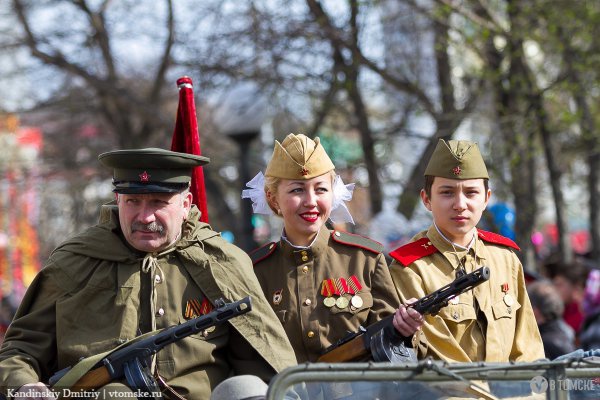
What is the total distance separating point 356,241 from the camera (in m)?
5.44

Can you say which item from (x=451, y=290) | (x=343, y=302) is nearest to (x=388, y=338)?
(x=451, y=290)

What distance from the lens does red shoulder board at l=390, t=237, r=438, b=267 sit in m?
5.38

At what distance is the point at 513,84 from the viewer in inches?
422

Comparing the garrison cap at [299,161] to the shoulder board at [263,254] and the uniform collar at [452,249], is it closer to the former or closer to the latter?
the shoulder board at [263,254]

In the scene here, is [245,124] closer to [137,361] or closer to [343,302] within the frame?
[343,302]

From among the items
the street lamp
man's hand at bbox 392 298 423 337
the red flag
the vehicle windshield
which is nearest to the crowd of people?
man's hand at bbox 392 298 423 337

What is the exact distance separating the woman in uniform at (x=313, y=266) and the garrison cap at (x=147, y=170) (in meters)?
0.59

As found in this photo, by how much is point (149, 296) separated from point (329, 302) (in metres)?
0.89

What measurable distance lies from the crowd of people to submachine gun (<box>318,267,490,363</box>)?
0.08m

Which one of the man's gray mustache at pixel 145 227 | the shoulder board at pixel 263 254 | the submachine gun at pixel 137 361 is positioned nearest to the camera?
the submachine gun at pixel 137 361

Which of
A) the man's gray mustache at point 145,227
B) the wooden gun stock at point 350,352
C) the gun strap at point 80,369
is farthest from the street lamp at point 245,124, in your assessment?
the gun strap at point 80,369

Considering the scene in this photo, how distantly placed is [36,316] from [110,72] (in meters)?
10.2

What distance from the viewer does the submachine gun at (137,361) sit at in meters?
4.41

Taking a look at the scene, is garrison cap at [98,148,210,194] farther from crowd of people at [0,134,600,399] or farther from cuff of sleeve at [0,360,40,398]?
cuff of sleeve at [0,360,40,398]
